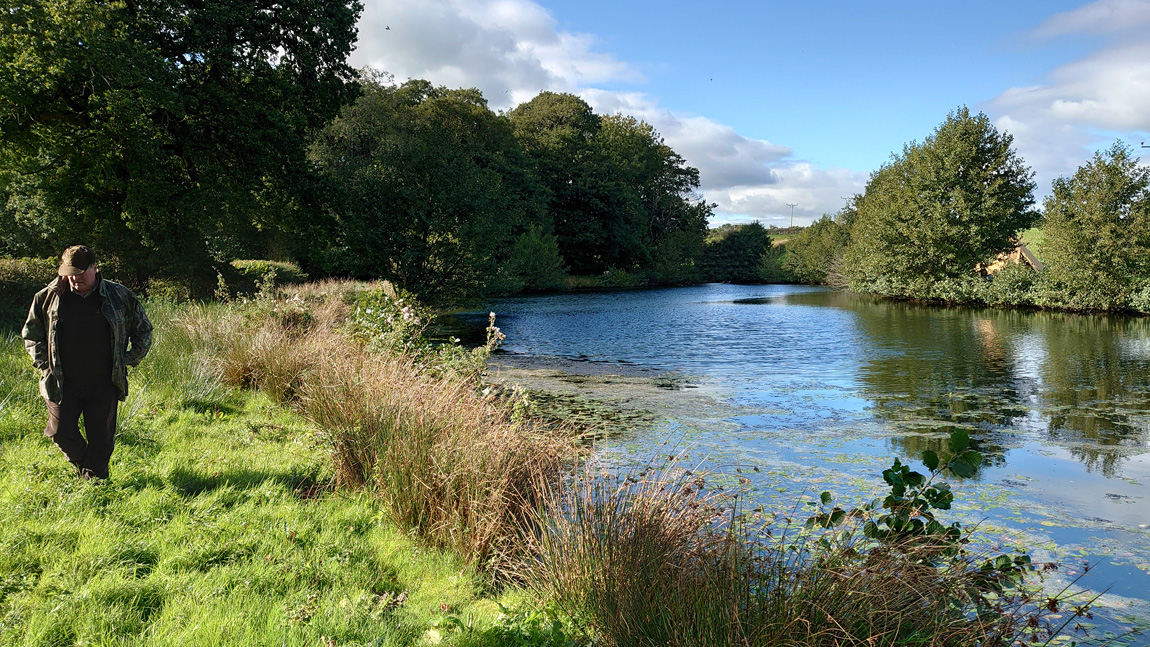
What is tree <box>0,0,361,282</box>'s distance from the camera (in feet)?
50.0

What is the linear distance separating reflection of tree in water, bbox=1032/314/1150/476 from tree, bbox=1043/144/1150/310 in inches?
285

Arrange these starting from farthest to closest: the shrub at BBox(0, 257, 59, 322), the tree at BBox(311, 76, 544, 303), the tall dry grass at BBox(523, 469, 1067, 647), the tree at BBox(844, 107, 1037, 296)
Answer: the tree at BBox(844, 107, 1037, 296) < the tree at BBox(311, 76, 544, 303) < the shrub at BBox(0, 257, 59, 322) < the tall dry grass at BBox(523, 469, 1067, 647)

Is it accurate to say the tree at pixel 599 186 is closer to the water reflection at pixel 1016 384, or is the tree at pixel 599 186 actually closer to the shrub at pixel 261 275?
the shrub at pixel 261 275

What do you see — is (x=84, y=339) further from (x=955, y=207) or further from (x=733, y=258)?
(x=733, y=258)

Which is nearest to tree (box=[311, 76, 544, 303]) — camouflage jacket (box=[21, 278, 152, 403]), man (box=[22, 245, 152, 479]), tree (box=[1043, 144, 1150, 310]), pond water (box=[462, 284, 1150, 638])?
pond water (box=[462, 284, 1150, 638])

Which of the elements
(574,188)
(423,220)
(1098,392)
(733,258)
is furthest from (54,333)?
(733,258)

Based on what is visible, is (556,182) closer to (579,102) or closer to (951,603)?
(579,102)

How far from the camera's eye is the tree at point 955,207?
126ft

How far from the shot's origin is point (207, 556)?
4.06 m

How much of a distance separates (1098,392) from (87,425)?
16062 millimetres

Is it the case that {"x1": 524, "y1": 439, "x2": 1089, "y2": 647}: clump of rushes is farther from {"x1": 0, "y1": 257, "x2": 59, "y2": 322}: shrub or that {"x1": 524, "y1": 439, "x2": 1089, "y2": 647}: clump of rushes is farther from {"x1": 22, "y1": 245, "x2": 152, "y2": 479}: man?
{"x1": 0, "y1": 257, "x2": 59, "y2": 322}: shrub

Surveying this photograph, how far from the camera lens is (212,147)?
19.1 metres

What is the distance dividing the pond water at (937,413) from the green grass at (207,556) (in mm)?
2205

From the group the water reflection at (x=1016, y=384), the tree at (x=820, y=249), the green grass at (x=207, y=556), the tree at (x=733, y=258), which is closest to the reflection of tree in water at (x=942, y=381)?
the water reflection at (x=1016, y=384)
